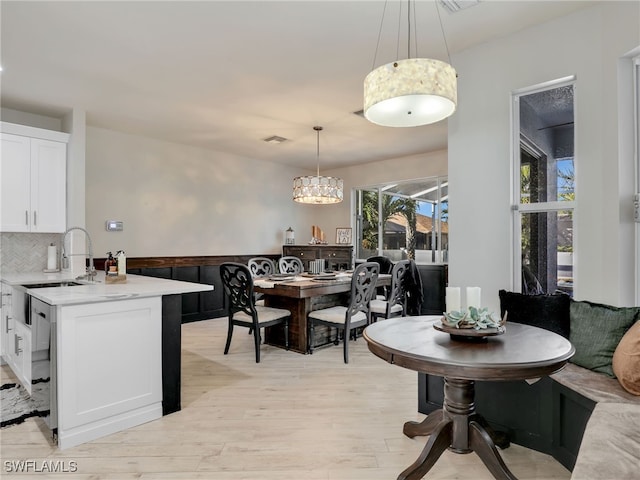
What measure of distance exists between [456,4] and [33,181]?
4.29 meters

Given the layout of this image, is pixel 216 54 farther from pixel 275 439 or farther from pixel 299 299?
pixel 275 439

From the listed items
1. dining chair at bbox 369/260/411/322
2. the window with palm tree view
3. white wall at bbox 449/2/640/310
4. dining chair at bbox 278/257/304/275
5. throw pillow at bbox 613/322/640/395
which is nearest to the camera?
throw pillow at bbox 613/322/640/395

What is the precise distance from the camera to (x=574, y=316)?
222 cm

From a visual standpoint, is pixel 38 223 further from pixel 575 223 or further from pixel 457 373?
pixel 575 223

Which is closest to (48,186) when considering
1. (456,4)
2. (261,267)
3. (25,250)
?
(25,250)

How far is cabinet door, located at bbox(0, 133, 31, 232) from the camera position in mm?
3729

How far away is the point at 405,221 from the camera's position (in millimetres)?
6578

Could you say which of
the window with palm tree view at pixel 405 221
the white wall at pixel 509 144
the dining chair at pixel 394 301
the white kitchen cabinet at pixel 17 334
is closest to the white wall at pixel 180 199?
the window with palm tree view at pixel 405 221

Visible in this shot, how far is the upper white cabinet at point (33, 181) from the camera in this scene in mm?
3748

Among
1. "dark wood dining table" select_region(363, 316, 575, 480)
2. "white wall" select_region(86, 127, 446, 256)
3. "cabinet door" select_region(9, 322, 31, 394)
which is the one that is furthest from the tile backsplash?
"dark wood dining table" select_region(363, 316, 575, 480)

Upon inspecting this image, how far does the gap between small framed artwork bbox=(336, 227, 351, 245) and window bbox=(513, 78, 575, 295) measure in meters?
4.30

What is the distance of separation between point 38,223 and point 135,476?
321 cm

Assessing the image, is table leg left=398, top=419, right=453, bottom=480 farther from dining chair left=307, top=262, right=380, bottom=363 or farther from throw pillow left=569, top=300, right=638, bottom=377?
dining chair left=307, top=262, right=380, bottom=363

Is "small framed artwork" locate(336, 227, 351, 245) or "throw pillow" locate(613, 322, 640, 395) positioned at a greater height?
"small framed artwork" locate(336, 227, 351, 245)
